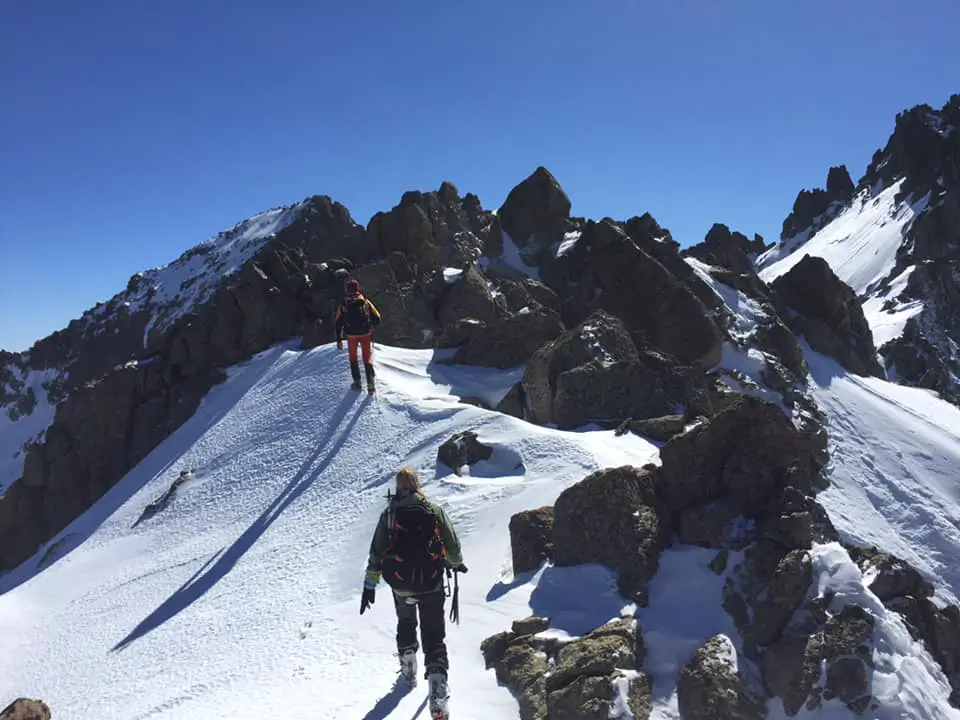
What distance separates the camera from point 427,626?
8680mm

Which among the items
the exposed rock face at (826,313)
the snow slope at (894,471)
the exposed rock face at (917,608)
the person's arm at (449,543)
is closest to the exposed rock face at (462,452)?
the person's arm at (449,543)

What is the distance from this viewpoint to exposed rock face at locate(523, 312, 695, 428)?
66.6 feet

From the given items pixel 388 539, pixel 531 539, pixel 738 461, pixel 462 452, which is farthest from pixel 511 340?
pixel 388 539

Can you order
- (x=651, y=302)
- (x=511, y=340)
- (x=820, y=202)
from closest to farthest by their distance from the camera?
(x=511, y=340)
(x=651, y=302)
(x=820, y=202)

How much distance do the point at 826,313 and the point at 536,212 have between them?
759 inches

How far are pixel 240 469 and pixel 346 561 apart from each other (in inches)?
357

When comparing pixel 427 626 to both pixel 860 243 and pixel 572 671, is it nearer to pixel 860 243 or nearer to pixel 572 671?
pixel 572 671

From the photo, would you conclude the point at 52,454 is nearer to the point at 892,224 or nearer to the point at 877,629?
the point at 877,629

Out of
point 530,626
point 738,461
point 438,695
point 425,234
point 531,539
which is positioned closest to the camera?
point 438,695

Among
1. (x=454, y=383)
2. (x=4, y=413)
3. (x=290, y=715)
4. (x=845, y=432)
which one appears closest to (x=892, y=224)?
(x=845, y=432)

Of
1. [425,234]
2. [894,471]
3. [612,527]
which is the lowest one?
[894,471]

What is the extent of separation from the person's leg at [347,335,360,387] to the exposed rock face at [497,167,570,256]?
966 inches

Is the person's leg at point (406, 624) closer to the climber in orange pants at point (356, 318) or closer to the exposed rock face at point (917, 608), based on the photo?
the exposed rock face at point (917, 608)

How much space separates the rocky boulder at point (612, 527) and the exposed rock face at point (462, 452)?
190 inches
